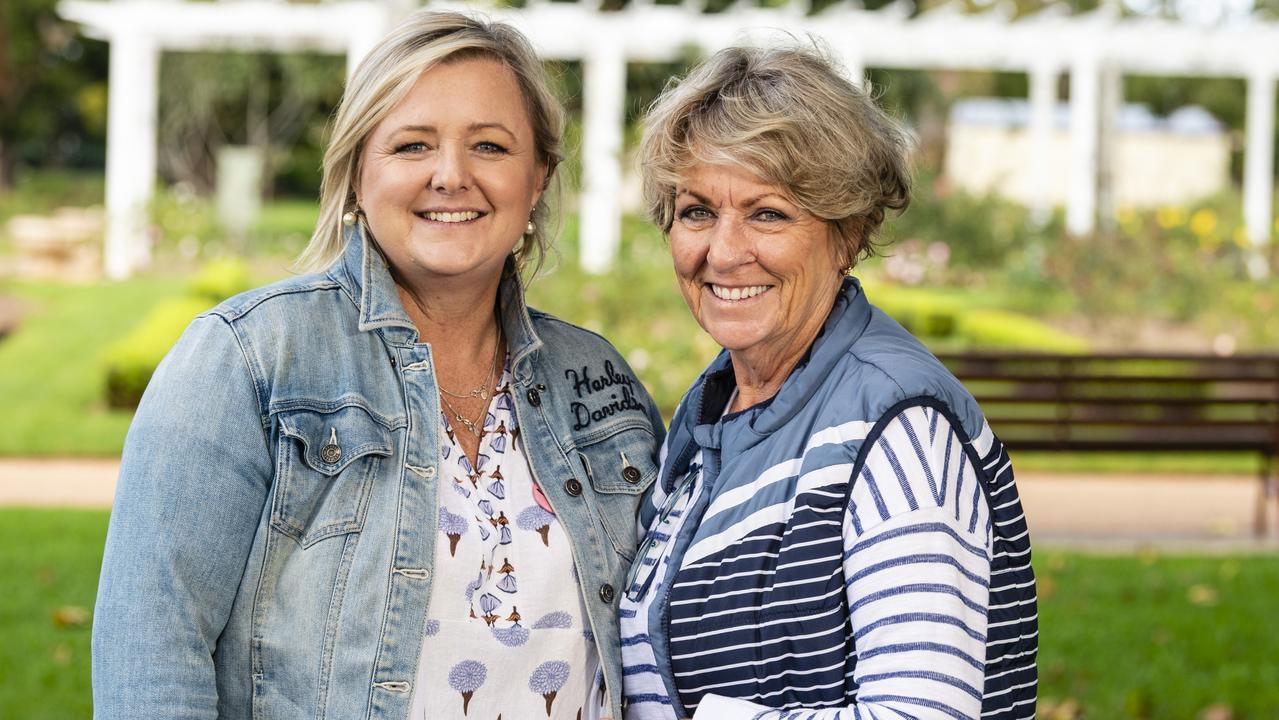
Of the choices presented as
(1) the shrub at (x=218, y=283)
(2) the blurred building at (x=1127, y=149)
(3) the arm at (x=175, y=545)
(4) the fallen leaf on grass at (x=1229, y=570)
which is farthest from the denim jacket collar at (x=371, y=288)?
(2) the blurred building at (x=1127, y=149)

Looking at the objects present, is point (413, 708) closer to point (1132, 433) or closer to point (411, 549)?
point (411, 549)

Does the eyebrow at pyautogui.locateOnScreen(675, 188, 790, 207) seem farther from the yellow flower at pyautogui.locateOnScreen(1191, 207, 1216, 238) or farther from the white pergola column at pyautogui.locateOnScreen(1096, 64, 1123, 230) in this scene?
the white pergola column at pyautogui.locateOnScreen(1096, 64, 1123, 230)

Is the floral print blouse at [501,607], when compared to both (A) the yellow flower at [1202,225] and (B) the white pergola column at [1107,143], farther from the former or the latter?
(B) the white pergola column at [1107,143]

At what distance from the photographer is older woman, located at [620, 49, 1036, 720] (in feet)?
6.32

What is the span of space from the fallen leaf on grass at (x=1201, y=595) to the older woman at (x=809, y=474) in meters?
4.17

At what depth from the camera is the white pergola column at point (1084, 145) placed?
54.4 ft

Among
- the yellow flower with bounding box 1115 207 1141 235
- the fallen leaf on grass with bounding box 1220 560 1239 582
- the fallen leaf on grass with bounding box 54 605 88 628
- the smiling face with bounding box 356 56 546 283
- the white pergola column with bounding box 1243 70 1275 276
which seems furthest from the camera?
the white pergola column with bounding box 1243 70 1275 276

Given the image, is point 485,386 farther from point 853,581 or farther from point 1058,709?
point 1058,709

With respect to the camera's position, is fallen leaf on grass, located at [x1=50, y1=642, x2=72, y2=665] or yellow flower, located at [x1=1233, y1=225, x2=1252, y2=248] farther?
yellow flower, located at [x1=1233, y1=225, x2=1252, y2=248]

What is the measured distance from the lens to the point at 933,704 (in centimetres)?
189

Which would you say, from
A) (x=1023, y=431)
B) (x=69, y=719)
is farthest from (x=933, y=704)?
(x=1023, y=431)

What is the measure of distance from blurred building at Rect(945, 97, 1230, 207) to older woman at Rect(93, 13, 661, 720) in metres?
23.0

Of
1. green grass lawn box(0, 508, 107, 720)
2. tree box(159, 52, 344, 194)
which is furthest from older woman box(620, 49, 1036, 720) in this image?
tree box(159, 52, 344, 194)

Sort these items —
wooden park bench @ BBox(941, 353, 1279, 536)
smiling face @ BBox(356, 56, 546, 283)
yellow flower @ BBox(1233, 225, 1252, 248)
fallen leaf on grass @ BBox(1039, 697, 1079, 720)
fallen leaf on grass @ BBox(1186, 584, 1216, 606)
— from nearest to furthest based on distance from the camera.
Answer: smiling face @ BBox(356, 56, 546, 283) → fallen leaf on grass @ BBox(1039, 697, 1079, 720) → fallen leaf on grass @ BBox(1186, 584, 1216, 606) → wooden park bench @ BBox(941, 353, 1279, 536) → yellow flower @ BBox(1233, 225, 1252, 248)
